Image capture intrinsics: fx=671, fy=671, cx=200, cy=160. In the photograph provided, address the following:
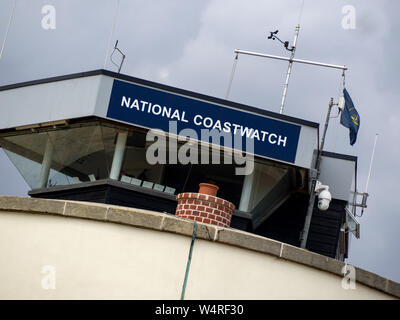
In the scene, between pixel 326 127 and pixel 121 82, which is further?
pixel 326 127

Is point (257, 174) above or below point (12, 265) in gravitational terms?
above

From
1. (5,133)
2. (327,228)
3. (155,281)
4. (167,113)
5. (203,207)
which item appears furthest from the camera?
(327,228)

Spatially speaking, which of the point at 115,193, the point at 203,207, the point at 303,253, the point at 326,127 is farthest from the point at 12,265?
the point at 326,127

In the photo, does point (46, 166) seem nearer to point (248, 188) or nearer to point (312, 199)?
point (248, 188)

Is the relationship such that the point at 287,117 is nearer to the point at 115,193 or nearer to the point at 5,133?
the point at 115,193

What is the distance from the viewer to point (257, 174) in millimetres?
16016

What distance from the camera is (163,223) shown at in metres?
9.20

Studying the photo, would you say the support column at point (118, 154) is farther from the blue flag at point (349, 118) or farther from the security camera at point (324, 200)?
the blue flag at point (349, 118)

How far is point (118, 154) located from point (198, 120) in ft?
6.99

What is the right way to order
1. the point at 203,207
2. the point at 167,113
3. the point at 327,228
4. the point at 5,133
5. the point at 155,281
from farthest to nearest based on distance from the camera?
the point at 327,228 < the point at 5,133 < the point at 167,113 < the point at 203,207 < the point at 155,281

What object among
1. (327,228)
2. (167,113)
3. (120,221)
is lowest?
(120,221)

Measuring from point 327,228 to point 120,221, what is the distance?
10923 millimetres

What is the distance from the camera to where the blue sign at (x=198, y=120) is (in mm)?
15398

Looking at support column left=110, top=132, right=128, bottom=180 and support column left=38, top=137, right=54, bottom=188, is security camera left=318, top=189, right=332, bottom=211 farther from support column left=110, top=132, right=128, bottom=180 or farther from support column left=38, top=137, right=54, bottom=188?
support column left=38, top=137, right=54, bottom=188
